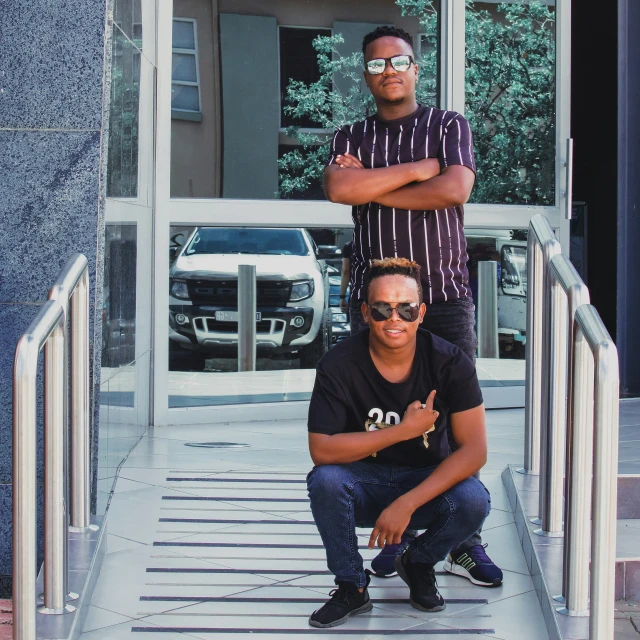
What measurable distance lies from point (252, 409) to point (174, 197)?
124 cm

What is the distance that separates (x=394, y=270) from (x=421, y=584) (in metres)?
0.88

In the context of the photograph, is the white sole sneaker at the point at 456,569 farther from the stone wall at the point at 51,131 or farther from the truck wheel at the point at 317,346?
the truck wheel at the point at 317,346

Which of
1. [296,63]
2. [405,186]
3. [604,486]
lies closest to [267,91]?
[296,63]

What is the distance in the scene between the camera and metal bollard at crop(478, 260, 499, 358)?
6.51 metres

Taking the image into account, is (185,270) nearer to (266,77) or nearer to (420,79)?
(266,77)

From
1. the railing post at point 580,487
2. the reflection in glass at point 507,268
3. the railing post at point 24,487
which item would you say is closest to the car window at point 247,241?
the reflection in glass at point 507,268

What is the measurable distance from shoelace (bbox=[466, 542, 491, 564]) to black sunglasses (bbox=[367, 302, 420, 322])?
810 mm

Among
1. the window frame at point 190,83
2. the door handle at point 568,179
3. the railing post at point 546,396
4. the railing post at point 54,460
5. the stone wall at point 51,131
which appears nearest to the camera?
the railing post at point 54,460

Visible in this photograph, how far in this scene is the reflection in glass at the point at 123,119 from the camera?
161 inches

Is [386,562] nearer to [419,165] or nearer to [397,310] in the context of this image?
[397,310]

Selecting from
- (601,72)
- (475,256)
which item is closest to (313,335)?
(475,256)

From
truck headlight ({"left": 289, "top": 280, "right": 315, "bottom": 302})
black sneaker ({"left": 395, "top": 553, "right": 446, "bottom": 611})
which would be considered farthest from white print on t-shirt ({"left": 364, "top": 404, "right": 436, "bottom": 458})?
truck headlight ({"left": 289, "top": 280, "right": 315, "bottom": 302})

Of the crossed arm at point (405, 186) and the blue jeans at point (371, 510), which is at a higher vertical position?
the crossed arm at point (405, 186)

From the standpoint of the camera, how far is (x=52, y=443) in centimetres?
276
